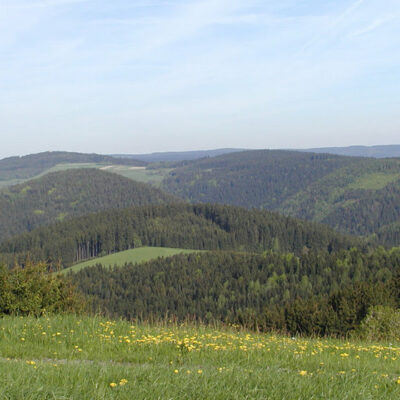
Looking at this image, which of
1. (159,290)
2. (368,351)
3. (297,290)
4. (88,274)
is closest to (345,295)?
(368,351)

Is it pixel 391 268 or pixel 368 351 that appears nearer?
pixel 368 351

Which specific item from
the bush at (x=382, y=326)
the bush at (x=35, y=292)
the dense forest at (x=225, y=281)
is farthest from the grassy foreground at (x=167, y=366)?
the dense forest at (x=225, y=281)

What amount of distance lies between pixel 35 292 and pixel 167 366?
40.8 feet

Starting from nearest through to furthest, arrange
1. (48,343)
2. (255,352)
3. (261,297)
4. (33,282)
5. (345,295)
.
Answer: (255,352) → (48,343) → (33,282) → (345,295) → (261,297)

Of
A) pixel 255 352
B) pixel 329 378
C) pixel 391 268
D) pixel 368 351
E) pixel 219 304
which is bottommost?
pixel 219 304

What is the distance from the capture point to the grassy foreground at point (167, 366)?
23.6ft

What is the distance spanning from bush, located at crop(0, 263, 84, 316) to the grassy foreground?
3.49 metres

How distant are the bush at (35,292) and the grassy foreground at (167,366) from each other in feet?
11.4

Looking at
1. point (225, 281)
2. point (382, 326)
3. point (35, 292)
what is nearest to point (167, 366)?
point (35, 292)

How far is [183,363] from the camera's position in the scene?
10.6m

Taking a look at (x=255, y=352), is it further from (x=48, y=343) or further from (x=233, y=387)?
(x=48, y=343)

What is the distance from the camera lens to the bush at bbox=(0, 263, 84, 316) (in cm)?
1864

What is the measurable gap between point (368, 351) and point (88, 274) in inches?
7416

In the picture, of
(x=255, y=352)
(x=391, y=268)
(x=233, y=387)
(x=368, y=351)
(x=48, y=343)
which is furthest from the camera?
(x=391, y=268)
